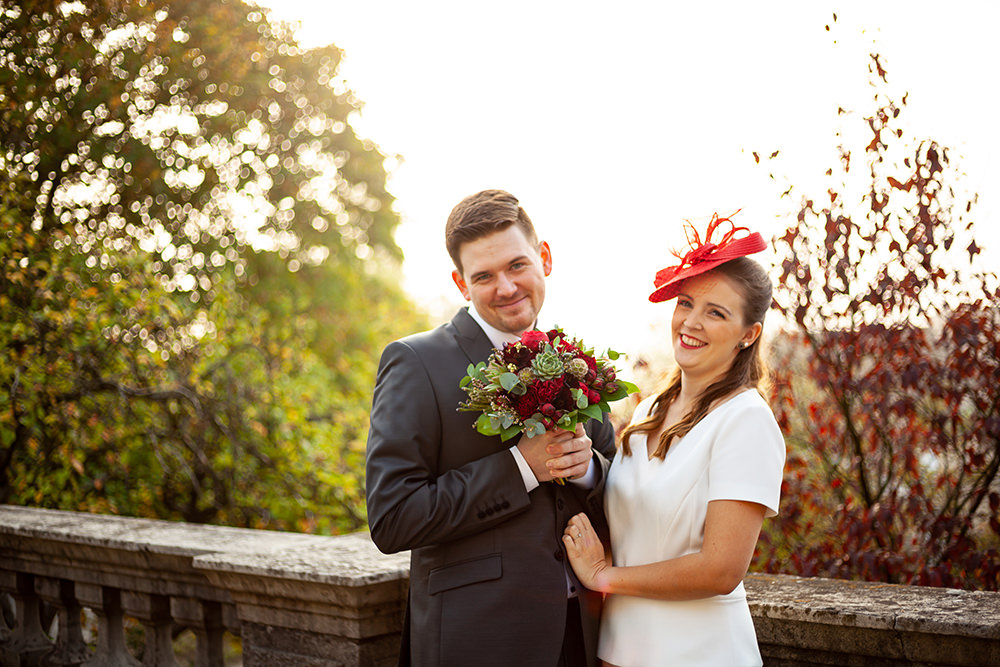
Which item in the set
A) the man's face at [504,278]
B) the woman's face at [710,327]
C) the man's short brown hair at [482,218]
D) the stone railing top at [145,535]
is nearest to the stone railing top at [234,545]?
the stone railing top at [145,535]

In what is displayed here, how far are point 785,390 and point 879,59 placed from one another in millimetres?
1689

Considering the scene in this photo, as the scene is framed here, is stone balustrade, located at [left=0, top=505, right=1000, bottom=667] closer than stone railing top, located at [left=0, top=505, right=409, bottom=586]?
Yes

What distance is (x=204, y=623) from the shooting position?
3.29m

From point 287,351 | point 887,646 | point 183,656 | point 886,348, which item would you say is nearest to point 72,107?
point 287,351

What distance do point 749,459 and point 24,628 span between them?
Answer: 373 centimetres

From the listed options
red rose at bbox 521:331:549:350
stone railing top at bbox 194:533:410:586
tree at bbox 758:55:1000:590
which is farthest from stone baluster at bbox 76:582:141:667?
tree at bbox 758:55:1000:590

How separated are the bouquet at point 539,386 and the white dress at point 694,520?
10.7 inches

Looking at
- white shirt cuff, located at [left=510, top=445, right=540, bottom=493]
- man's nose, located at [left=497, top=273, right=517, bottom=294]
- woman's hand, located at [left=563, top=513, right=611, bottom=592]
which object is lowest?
woman's hand, located at [left=563, top=513, right=611, bottom=592]

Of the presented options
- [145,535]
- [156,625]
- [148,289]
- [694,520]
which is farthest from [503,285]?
[148,289]

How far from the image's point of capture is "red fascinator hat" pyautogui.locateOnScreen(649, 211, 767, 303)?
2324 mm

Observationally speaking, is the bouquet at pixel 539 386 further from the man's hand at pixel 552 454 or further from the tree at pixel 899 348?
the tree at pixel 899 348

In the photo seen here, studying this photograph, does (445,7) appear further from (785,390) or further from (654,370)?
(785,390)

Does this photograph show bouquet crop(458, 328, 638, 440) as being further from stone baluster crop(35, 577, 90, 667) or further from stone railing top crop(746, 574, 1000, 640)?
stone baluster crop(35, 577, 90, 667)

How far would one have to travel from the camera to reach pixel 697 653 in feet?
7.27
